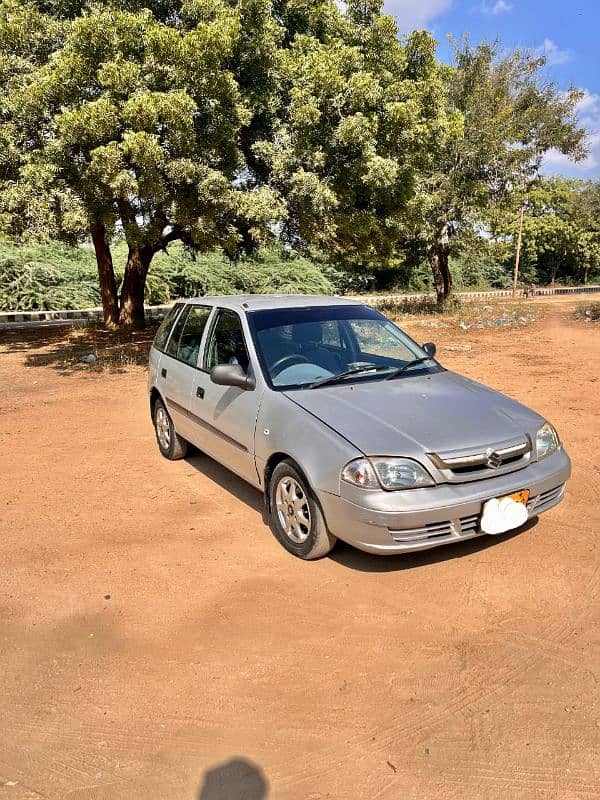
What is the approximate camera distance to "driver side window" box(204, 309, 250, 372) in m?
4.80

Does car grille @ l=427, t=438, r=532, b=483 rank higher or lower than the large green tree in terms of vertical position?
lower

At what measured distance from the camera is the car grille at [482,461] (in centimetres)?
352

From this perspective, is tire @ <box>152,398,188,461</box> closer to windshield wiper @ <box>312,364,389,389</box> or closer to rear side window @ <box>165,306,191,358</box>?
rear side window @ <box>165,306,191,358</box>

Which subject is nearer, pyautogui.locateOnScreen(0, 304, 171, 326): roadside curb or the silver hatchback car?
the silver hatchback car

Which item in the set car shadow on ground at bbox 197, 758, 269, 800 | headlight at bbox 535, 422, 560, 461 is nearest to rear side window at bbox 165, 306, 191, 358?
headlight at bbox 535, 422, 560, 461

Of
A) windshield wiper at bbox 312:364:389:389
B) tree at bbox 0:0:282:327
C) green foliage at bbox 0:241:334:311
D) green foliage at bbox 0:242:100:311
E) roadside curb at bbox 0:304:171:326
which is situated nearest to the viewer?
windshield wiper at bbox 312:364:389:389

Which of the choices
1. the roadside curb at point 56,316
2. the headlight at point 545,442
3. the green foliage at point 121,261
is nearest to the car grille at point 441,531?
the headlight at point 545,442

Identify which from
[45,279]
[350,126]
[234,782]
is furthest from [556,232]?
[234,782]

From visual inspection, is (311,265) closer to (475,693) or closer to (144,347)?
(144,347)

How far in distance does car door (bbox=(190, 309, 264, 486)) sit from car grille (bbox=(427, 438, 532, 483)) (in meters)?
1.41

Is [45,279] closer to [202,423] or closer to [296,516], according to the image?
[202,423]

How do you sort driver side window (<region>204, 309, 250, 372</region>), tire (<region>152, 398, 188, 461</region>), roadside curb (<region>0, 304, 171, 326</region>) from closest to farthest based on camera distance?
driver side window (<region>204, 309, 250, 372</region>), tire (<region>152, 398, 188, 461</region>), roadside curb (<region>0, 304, 171, 326</region>)

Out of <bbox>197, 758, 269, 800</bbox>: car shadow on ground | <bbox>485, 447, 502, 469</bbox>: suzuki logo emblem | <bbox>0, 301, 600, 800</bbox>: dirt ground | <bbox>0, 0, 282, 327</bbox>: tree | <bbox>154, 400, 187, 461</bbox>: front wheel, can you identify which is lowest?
<bbox>197, 758, 269, 800</bbox>: car shadow on ground

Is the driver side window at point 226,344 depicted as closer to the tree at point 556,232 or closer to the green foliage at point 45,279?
the green foliage at point 45,279
